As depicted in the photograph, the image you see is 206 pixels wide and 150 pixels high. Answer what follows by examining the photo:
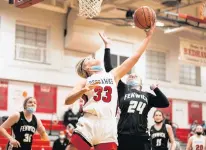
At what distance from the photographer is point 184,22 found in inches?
612

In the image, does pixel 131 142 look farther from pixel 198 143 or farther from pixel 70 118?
pixel 70 118

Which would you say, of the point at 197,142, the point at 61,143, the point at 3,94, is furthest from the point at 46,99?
the point at 197,142

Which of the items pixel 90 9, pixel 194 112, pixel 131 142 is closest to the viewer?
pixel 131 142

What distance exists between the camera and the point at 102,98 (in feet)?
14.2

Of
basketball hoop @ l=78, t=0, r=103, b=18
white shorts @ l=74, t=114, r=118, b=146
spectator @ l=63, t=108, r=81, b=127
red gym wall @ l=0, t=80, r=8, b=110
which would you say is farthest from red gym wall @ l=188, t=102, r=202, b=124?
white shorts @ l=74, t=114, r=118, b=146

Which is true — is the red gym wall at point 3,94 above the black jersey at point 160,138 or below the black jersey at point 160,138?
above

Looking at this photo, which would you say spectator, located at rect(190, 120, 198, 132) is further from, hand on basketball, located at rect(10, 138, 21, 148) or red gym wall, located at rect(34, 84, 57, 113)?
hand on basketball, located at rect(10, 138, 21, 148)

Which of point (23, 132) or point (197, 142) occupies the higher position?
point (23, 132)

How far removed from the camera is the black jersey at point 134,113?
5.58m

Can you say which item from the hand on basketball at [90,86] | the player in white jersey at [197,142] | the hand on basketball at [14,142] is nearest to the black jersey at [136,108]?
the hand on basketball at [90,86]

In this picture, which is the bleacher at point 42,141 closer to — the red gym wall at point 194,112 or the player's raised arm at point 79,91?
the red gym wall at point 194,112

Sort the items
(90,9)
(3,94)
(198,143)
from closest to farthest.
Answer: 1. (90,9)
2. (198,143)
3. (3,94)

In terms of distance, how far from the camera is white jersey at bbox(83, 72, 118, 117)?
429 centimetres

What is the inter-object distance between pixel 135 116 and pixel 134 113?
42 mm
